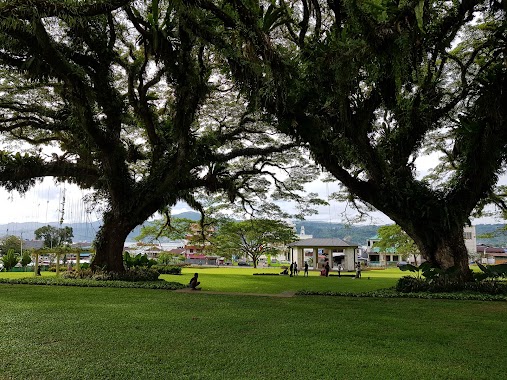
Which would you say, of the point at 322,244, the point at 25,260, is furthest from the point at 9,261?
the point at 322,244

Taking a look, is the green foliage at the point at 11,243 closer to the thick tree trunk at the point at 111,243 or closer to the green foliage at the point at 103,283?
the thick tree trunk at the point at 111,243

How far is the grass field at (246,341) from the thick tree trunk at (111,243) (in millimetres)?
6592

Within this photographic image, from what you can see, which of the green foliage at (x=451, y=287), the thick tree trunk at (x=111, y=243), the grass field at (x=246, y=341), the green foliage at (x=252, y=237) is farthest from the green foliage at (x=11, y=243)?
the green foliage at (x=451, y=287)

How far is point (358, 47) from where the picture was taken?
286 inches

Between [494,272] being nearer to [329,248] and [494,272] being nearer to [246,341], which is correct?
[246,341]

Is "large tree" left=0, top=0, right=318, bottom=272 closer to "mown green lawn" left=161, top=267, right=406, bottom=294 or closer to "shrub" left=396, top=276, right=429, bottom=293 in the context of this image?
"mown green lawn" left=161, top=267, right=406, bottom=294

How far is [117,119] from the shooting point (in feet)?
47.9

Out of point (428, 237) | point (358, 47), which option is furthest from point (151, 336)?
point (428, 237)

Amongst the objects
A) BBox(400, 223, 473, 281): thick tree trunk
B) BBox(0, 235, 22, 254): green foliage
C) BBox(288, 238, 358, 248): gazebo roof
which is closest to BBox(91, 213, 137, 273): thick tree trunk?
BBox(400, 223, 473, 281): thick tree trunk

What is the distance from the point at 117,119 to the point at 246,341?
37.7ft

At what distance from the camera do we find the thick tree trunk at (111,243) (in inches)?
606

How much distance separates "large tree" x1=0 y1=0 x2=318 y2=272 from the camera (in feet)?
37.0

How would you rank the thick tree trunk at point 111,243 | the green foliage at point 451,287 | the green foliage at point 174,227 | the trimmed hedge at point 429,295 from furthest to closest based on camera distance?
the green foliage at point 174,227, the thick tree trunk at point 111,243, the green foliage at point 451,287, the trimmed hedge at point 429,295

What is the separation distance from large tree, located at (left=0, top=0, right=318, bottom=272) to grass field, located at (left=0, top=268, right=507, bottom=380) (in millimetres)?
6257
